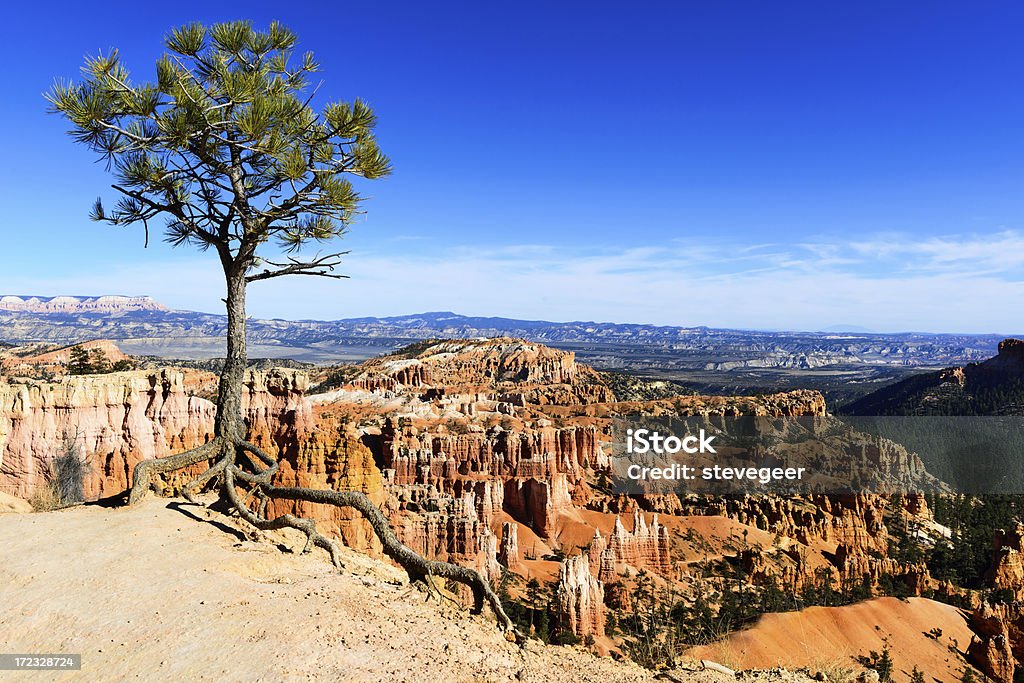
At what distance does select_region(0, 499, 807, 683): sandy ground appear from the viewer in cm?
550

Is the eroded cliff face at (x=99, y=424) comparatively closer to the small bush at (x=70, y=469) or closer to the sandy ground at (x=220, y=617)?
the small bush at (x=70, y=469)

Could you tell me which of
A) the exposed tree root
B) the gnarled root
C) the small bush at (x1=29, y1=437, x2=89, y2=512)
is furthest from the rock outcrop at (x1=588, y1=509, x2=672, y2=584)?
the gnarled root

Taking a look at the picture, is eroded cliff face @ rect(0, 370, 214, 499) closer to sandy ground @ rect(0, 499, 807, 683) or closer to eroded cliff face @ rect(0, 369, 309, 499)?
eroded cliff face @ rect(0, 369, 309, 499)

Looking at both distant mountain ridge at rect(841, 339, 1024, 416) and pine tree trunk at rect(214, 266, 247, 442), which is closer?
pine tree trunk at rect(214, 266, 247, 442)

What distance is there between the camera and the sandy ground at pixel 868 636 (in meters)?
26.6

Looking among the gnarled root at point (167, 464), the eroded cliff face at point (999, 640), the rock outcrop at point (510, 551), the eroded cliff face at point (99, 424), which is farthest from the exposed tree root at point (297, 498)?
the eroded cliff face at point (999, 640)

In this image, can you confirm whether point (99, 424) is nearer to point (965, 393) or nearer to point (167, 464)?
point (167, 464)

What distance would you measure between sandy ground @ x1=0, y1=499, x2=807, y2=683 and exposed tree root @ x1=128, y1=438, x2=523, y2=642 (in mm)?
288

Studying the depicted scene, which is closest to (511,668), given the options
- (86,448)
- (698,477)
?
(86,448)

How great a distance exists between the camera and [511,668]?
6.39 m

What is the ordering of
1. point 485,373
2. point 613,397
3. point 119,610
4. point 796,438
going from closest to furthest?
1. point 119,610
2. point 796,438
3. point 613,397
4. point 485,373

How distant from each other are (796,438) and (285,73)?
8203cm

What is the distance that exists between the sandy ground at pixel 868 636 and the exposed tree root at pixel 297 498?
20.8m

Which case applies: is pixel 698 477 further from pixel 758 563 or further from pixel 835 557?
pixel 758 563
